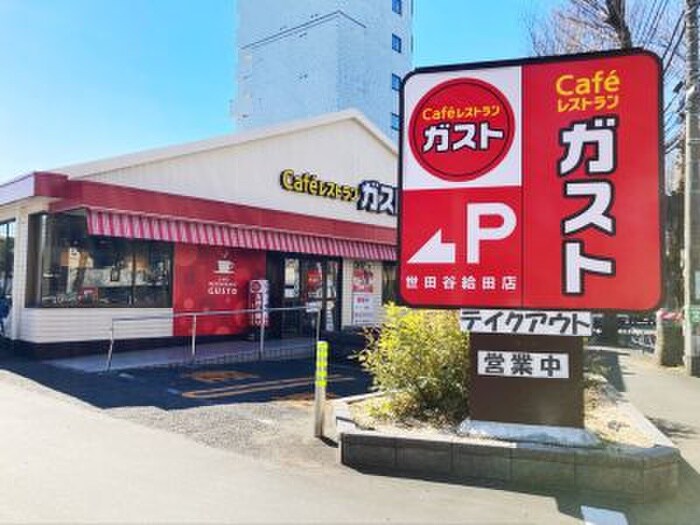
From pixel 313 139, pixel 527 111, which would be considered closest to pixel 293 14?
pixel 313 139

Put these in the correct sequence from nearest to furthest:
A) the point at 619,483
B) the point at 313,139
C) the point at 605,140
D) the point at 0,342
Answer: the point at 619,483, the point at 605,140, the point at 0,342, the point at 313,139

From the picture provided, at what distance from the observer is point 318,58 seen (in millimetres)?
42812

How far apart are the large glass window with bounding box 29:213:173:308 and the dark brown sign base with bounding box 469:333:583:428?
1000 centimetres

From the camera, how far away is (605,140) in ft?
20.4

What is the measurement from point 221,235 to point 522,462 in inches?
428

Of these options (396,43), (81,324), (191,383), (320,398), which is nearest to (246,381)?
(191,383)

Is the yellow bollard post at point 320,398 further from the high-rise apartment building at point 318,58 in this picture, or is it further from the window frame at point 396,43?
the window frame at point 396,43

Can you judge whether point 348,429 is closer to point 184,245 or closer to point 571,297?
point 571,297

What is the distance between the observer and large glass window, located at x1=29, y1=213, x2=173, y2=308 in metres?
13.6

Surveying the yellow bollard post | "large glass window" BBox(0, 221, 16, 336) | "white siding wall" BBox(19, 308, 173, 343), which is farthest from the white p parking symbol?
"large glass window" BBox(0, 221, 16, 336)

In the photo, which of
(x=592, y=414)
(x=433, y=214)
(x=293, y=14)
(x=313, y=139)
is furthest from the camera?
(x=293, y=14)

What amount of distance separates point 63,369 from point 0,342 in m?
4.29

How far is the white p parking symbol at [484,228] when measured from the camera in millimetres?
6531

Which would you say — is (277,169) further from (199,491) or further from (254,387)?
(199,491)
